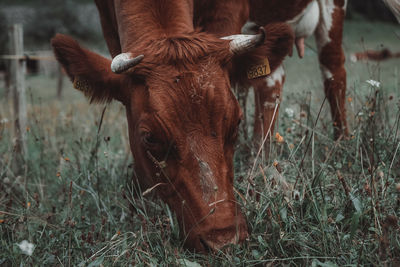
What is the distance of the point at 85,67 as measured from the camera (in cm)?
284

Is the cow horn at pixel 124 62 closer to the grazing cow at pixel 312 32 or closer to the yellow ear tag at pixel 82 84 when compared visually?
the yellow ear tag at pixel 82 84

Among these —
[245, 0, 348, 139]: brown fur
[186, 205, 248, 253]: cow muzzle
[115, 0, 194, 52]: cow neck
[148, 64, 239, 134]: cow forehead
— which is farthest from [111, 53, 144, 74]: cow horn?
[245, 0, 348, 139]: brown fur

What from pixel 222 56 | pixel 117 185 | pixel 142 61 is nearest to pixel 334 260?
pixel 222 56

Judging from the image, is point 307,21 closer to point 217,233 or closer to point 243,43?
point 243,43

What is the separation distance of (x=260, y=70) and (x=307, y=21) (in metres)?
2.29

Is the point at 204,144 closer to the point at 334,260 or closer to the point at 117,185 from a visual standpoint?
the point at 334,260

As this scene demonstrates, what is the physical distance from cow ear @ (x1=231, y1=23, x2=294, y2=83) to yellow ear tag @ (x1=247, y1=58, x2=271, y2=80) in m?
0.02

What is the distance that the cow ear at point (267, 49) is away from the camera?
2.99 metres

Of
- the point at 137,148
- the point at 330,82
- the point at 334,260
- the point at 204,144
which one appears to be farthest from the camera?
the point at 330,82

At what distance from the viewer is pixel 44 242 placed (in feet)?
9.48

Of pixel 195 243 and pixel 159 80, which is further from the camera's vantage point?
pixel 159 80

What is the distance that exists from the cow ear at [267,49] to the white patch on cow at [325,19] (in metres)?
2.35

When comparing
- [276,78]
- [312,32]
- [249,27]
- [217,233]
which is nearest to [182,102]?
[217,233]

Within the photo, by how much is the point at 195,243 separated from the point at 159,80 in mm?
1009
